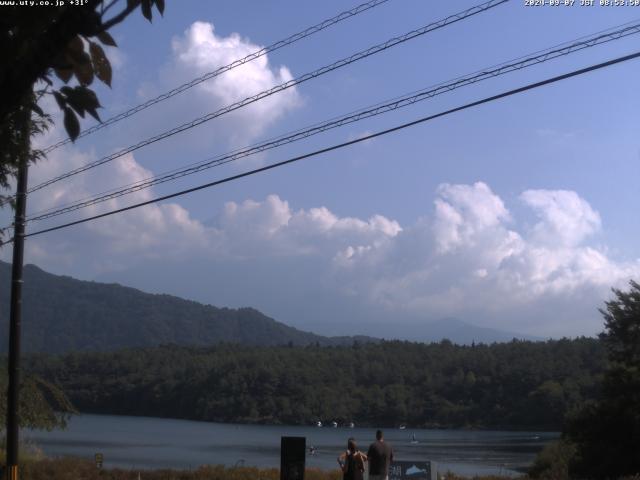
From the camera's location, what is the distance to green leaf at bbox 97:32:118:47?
3859 millimetres

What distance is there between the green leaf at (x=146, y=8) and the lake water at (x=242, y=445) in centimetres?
2973

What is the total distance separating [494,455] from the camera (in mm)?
55125

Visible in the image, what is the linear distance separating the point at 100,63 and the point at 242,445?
5826 cm

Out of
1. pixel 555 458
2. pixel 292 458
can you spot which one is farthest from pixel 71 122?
pixel 555 458

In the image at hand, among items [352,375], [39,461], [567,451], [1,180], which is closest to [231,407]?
[352,375]

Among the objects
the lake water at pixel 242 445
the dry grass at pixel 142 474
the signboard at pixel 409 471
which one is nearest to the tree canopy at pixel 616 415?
the lake water at pixel 242 445

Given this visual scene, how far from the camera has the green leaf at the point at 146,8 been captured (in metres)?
3.86

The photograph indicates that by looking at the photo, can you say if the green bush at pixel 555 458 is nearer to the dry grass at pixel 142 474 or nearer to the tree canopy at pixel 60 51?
the dry grass at pixel 142 474

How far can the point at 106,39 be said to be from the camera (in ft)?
12.8

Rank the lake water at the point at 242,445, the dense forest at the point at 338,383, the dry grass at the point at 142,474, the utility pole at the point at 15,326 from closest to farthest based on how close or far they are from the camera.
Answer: the utility pole at the point at 15,326 < the dry grass at the point at 142,474 < the lake water at the point at 242,445 < the dense forest at the point at 338,383

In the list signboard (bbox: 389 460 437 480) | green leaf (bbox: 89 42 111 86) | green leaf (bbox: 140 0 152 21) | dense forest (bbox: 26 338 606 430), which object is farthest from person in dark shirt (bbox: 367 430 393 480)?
dense forest (bbox: 26 338 606 430)

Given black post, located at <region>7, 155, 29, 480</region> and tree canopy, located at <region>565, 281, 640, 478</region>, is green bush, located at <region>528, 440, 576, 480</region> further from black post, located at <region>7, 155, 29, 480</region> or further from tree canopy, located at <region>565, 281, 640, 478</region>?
black post, located at <region>7, 155, 29, 480</region>

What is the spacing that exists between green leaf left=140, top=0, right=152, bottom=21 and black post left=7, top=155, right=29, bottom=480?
1485 centimetres

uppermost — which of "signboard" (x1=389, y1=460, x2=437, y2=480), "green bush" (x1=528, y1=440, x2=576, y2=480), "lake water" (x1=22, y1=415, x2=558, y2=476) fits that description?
"signboard" (x1=389, y1=460, x2=437, y2=480)
